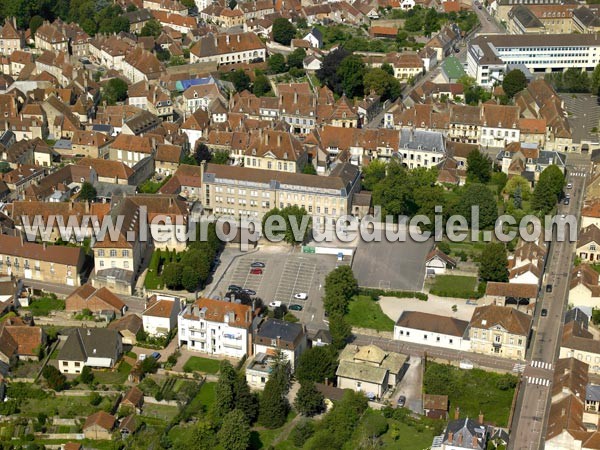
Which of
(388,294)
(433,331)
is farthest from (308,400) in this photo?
(388,294)

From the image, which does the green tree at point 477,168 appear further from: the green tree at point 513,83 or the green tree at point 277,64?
the green tree at point 277,64

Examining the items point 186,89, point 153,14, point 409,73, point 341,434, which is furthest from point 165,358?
point 153,14

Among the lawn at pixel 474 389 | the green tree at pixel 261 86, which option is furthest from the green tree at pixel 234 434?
the green tree at pixel 261 86

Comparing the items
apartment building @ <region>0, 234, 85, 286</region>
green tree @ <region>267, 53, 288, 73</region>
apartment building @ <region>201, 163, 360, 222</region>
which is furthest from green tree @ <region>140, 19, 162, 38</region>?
apartment building @ <region>0, 234, 85, 286</region>

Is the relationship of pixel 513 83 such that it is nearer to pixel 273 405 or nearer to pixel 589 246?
pixel 589 246

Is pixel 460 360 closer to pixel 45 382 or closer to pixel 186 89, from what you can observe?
pixel 45 382
